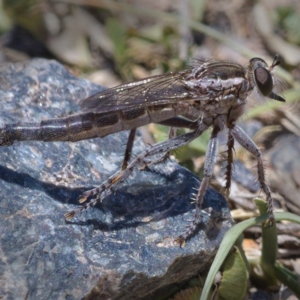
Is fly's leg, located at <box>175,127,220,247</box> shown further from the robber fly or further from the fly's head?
the fly's head

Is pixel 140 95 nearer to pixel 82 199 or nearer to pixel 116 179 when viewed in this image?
pixel 116 179

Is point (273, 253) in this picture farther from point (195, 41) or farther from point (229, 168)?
point (195, 41)

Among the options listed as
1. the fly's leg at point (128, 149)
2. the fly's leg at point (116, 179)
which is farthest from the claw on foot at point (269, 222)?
the fly's leg at point (128, 149)

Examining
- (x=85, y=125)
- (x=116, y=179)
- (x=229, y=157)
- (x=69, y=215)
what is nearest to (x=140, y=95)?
(x=85, y=125)

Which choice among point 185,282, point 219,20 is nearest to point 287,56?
point 219,20

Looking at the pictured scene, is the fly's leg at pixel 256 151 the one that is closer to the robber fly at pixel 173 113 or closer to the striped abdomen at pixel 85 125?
the robber fly at pixel 173 113

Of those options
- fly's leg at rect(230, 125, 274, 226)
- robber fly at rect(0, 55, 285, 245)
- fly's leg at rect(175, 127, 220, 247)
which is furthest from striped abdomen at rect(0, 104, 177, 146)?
fly's leg at rect(230, 125, 274, 226)
